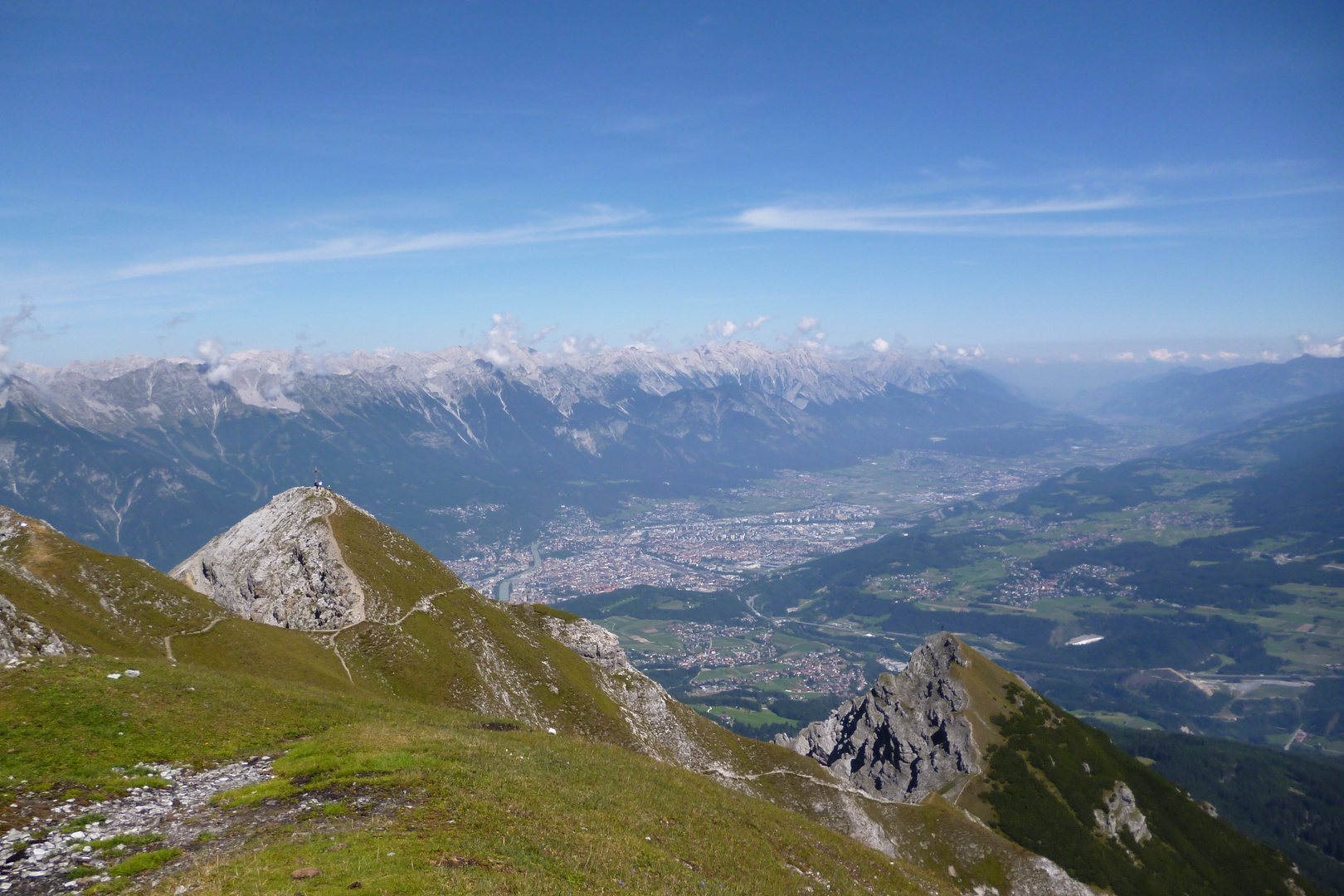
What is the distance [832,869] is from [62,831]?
34.5 metres

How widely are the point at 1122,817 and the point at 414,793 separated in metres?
140

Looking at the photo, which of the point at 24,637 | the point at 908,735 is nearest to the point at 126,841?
the point at 24,637

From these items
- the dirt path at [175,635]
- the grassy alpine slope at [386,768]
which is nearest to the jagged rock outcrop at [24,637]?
the grassy alpine slope at [386,768]

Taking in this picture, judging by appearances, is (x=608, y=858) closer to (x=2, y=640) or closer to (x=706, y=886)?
(x=706, y=886)

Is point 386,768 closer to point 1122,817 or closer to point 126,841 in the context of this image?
point 126,841

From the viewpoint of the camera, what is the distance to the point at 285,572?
8181 centimetres

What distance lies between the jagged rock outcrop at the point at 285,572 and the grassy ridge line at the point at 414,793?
39014 millimetres

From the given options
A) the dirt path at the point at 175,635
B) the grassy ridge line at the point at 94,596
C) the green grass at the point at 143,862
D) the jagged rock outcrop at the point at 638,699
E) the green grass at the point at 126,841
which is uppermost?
the green grass at the point at 143,862

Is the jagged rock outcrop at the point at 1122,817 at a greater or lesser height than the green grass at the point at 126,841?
lesser

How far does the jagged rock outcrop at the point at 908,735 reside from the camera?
119 metres

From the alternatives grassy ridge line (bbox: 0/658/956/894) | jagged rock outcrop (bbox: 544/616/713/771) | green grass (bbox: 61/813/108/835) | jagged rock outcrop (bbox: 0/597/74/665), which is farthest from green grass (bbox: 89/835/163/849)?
jagged rock outcrop (bbox: 544/616/713/771)

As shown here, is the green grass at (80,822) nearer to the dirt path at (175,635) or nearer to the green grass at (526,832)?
the green grass at (526,832)

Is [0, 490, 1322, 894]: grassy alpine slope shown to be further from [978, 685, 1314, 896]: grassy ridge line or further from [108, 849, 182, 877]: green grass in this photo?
[978, 685, 1314, 896]: grassy ridge line

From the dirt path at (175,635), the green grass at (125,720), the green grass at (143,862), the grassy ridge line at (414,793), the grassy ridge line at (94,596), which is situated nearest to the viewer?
the green grass at (143,862)
